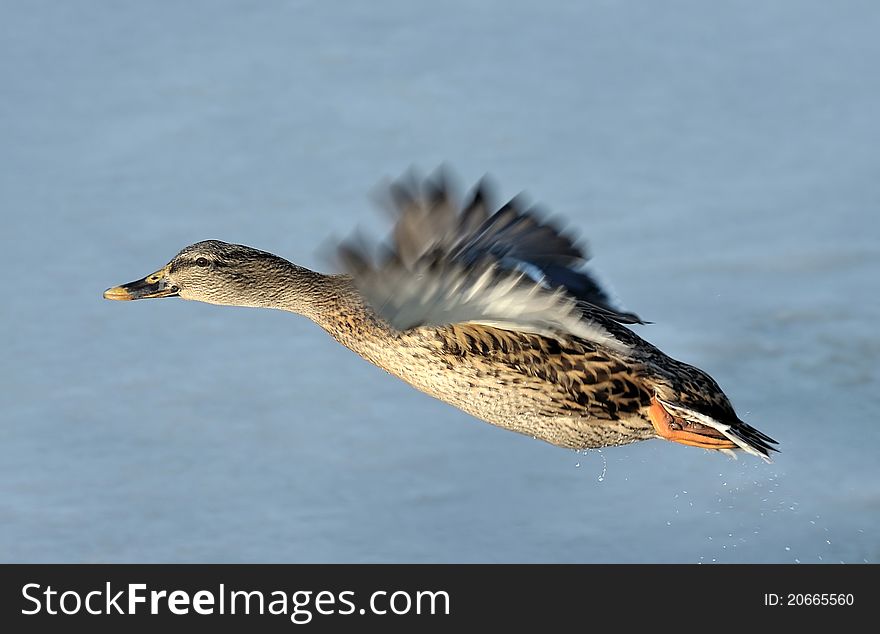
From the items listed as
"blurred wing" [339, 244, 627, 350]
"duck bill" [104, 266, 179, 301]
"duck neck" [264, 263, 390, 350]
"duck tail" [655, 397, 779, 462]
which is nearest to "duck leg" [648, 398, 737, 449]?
"duck tail" [655, 397, 779, 462]

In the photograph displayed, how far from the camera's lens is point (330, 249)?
14.8 ft

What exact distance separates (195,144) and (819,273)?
8.84ft

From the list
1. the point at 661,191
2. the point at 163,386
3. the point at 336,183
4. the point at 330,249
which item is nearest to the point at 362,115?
the point at 336,183

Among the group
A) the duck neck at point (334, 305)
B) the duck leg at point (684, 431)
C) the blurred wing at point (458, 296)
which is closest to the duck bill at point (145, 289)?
the duck neck at point (334, 305)

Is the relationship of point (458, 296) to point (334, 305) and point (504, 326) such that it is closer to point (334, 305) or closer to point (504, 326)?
point (504, 326)

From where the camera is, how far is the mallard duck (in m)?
4.49

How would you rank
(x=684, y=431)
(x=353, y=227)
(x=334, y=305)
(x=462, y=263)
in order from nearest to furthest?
(x=462, y=263) < (x=684, y=431) < (x=334, y=305) < (x=353, y=227)

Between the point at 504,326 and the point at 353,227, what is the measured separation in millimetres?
2014

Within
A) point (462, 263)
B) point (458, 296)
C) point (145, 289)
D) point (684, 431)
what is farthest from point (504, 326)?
point (145, 289)

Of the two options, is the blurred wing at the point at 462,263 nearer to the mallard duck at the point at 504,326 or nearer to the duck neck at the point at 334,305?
the mallard duck at the point at 504,326

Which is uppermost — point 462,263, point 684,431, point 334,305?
point 334,305

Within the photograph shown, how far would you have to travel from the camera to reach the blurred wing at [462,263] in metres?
4.45

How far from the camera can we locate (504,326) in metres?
4.91

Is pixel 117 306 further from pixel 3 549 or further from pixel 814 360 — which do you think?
pixel 814 360
